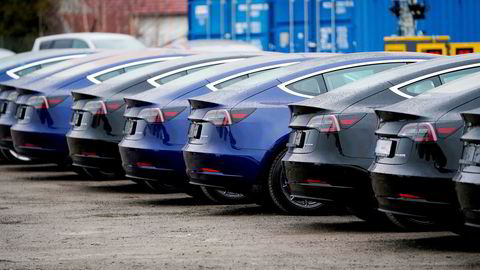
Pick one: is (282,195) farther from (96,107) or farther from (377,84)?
(96,107)

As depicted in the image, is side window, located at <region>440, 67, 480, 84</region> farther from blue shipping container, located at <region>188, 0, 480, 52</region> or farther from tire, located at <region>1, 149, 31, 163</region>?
blue shipping container, located at <region>188, 0, 480, 52</region>

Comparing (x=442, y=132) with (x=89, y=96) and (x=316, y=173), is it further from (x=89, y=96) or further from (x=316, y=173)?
(x=89, y=96)

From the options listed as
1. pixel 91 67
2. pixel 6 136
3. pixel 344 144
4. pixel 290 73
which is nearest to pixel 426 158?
pixel 344 144

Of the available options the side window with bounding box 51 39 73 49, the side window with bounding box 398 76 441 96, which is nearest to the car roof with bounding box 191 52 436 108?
the side window with bounding box 398 76 441 96

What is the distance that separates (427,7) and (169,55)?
7460 mm

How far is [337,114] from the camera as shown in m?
10.7

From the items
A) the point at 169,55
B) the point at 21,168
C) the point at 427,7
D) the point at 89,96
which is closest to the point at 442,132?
the point at 89,96

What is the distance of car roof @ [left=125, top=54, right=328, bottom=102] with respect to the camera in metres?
13.8

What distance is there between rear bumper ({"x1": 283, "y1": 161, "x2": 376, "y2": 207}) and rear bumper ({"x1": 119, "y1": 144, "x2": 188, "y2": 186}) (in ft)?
8.84

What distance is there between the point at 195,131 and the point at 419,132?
351cm

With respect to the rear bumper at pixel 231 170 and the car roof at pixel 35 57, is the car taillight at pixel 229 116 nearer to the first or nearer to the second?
the rear bumper at pixel 231 170

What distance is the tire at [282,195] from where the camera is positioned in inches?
481

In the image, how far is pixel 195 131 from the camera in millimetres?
12531

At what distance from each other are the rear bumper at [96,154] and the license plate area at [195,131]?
2492 millimetres
